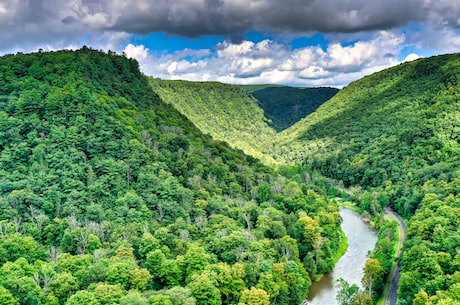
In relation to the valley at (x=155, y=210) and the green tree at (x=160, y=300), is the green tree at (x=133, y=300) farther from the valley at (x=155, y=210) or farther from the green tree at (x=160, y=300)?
the green tree at (x=160, y=300)

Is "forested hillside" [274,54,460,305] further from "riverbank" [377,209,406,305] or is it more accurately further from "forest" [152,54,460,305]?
"riverbank" [377,209,406,305]

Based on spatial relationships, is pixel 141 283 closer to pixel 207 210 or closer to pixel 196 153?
pixel 207 210

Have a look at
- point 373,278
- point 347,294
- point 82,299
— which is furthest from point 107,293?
point 373,278

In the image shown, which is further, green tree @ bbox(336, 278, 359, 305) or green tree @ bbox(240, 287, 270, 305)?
green tree @ bbox(336, 278, 359, 305)

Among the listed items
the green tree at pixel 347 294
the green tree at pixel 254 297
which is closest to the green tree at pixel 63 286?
the green tree at pixel 254 297

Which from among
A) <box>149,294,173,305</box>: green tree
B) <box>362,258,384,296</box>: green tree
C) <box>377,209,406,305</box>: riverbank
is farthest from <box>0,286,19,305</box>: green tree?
<box>377,209,406,305</box>: riverbank

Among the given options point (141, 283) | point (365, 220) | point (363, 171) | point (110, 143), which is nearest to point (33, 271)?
point (141, 283)

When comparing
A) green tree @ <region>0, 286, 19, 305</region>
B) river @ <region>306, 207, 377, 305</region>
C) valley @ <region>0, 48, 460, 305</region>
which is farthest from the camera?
river @ <region>306, 207, 377, 305</region>
